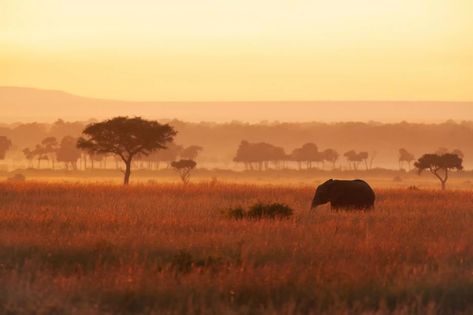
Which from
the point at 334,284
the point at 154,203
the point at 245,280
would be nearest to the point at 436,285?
the point at 334,284

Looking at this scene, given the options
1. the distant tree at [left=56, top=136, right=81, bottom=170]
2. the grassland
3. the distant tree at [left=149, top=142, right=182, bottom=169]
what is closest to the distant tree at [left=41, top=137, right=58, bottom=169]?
the distant tree at [left=56, top=136, right=81, bottom=170]

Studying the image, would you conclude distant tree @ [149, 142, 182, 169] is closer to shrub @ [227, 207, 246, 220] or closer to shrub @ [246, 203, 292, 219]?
shrub @ [246, 203, 292, 219]

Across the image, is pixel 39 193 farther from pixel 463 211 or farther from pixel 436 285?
pixel 436 285

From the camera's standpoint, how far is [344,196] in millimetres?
28016

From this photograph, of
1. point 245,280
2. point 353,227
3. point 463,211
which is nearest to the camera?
point 245,280

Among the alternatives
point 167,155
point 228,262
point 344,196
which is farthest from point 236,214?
point 167,155

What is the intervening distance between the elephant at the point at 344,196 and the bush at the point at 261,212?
3884 millimetres

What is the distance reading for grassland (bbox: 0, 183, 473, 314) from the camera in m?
12.0

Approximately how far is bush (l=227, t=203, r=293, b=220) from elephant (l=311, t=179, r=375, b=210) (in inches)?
153

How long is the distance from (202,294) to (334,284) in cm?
186

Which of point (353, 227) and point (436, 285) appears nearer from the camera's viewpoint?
point (436, 285)

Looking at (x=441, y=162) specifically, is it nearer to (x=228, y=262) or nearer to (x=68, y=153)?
(x=228, y=262)

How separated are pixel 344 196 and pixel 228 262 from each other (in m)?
13.5

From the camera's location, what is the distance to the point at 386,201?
3125 cm
